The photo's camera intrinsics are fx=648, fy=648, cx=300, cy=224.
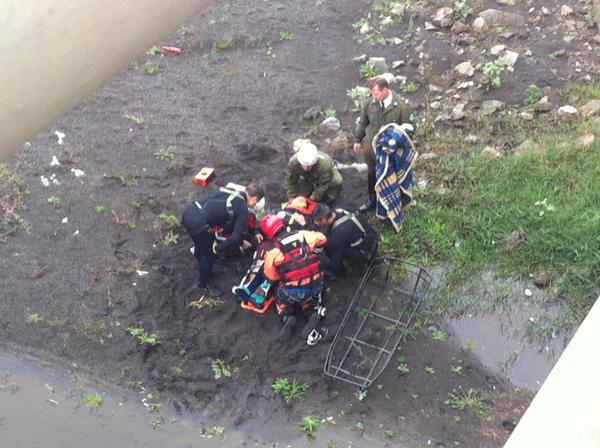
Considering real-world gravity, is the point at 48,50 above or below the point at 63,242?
above

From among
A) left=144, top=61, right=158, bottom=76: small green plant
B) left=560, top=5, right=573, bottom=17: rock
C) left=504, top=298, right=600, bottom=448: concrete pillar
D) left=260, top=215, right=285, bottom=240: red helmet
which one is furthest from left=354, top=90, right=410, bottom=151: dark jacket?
left=504, top=298, right=600, bottom=448: concrete pillar

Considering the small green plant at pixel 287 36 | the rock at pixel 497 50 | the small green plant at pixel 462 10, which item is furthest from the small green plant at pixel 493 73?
the small green plant at pixel 287 36

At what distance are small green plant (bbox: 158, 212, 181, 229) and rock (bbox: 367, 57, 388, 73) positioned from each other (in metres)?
4.53

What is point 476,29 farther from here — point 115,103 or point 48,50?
point 48,50

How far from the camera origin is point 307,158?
7582 mm

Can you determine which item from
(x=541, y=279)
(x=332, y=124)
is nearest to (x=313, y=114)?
(x=332, y=124)

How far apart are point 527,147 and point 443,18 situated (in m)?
3.81

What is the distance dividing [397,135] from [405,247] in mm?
1439

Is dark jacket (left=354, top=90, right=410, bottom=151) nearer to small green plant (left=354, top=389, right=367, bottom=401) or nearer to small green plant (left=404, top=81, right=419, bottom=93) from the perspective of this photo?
small green plant (left=404, top=81, right=419, bottom=93)

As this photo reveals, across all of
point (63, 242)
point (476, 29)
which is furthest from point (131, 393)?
point (476, 29)

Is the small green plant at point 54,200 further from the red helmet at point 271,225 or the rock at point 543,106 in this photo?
the rock at point 543,106

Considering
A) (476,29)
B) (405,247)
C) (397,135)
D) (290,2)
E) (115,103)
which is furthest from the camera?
(290,2)

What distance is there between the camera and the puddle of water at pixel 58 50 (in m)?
1.46

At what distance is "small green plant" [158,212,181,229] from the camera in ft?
27.2
